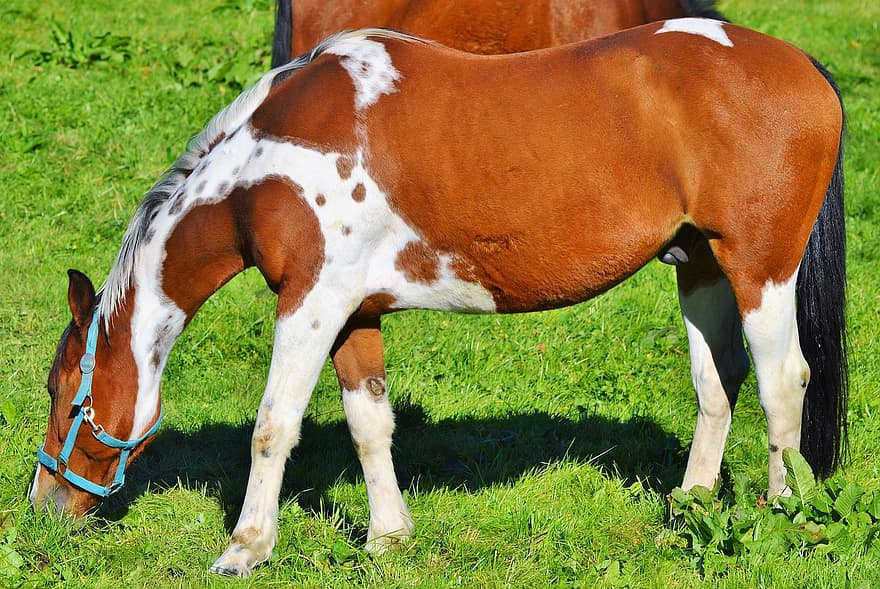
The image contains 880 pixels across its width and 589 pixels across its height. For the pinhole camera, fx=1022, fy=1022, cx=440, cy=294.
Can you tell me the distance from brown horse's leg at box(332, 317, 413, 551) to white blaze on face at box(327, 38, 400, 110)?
84 centimetres

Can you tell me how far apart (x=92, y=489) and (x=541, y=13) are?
361 centimetres

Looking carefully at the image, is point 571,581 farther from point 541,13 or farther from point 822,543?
point 541,13

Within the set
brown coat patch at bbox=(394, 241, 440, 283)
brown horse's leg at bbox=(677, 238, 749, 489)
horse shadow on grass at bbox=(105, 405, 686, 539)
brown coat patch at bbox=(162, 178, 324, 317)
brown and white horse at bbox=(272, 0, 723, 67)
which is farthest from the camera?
brown and white horse at bbox=(272, 0, 723, 67)

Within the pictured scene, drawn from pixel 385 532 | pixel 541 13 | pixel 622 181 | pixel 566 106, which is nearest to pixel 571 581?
pixel 385 532

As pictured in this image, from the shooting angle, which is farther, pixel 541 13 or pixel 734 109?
pixel 541 13

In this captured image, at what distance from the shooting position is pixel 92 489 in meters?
3.59

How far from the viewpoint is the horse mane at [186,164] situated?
3541 millimetres

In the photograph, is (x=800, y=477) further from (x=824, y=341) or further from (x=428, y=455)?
(x=428, y=455)

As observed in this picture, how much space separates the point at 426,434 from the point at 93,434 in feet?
5.41

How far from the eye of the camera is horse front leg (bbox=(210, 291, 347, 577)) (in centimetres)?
338

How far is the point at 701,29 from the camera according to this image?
350 cm

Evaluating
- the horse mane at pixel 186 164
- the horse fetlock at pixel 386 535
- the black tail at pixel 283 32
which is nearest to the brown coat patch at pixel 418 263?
the horse mane at pixel 186 164

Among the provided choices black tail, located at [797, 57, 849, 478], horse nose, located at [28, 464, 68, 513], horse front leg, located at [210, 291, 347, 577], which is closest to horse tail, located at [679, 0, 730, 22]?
black tail, located at [797, 57, 849, 478]

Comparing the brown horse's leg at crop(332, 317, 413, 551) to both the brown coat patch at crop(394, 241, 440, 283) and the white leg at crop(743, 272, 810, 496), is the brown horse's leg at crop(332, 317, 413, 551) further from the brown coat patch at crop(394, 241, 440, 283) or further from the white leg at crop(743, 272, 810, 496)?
the white leg at crop(743, 272, 810, 496)
